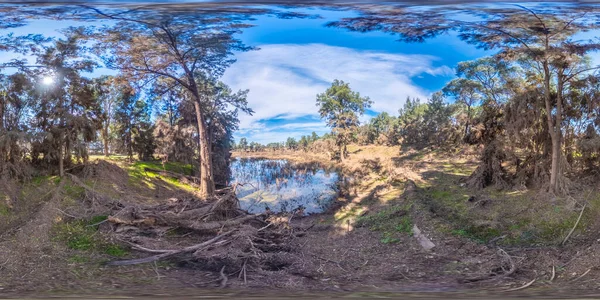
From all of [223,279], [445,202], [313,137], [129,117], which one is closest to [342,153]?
[313,137]

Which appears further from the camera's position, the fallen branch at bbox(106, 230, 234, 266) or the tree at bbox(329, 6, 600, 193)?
the tree at bbox(329, 6, 600, 193)

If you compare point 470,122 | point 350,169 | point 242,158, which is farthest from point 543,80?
point 242,158

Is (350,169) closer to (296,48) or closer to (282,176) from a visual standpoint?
(282,176)

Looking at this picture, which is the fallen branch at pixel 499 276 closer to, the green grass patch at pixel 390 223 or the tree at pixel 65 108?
the green grass patch at pixel 390 223

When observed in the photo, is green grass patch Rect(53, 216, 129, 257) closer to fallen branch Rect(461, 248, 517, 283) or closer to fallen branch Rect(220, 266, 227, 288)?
fallen branch Rect(220, 266, 227, 288)

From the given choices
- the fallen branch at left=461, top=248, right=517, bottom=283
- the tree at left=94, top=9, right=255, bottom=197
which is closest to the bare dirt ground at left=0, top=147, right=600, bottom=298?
the fallen branch at left=461, top=248, right=517, bottom=283

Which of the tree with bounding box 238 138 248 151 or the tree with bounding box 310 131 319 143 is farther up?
the tree with bounding box 310 131 319 143
